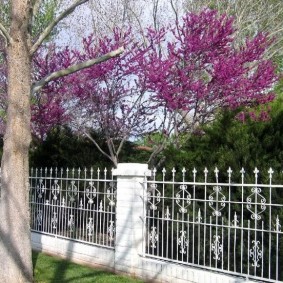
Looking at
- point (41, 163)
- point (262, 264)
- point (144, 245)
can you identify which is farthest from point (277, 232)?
point (41, 163)

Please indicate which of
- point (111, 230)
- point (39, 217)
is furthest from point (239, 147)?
point (39, 217)

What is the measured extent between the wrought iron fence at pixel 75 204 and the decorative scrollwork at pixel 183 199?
1.43 metres

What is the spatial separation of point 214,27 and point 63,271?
Answer: 500cm

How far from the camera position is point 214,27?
9.95m

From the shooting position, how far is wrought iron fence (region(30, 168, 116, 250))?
27.2ft

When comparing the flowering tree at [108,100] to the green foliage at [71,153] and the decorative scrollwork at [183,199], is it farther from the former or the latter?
the decorative scrollwork at [183,199]

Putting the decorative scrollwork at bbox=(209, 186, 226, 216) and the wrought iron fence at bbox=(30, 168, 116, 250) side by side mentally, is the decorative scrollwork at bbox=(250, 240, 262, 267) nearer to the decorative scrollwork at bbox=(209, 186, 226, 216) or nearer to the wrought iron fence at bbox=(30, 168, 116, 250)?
the decorative scrollwork at bbox=(209, 186, 226, 216)

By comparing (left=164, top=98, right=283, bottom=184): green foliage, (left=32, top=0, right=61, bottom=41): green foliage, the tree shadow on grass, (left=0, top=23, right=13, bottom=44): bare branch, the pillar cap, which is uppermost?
(left=32, top=0, right=61, bottom=41): green foliage

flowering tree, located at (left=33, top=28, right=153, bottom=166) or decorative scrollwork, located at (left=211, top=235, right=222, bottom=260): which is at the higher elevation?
flowering tree, located at (left=33, top=28, right=153, bottom=166)

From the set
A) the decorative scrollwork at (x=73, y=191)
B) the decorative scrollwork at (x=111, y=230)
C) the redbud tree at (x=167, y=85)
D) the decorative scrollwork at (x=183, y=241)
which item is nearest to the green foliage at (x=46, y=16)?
the redbud tree at (x=167, y=85)

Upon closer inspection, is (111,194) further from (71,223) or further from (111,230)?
(71,223)

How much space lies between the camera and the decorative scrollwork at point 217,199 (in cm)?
616

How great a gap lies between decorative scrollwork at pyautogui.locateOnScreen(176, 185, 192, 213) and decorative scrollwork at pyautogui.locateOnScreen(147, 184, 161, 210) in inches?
12.8

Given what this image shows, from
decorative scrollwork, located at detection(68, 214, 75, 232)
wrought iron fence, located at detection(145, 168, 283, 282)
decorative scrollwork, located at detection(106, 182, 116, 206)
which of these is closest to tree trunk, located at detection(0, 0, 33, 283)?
wrought iron fence, located at detection(145, 168, 283, 282)
